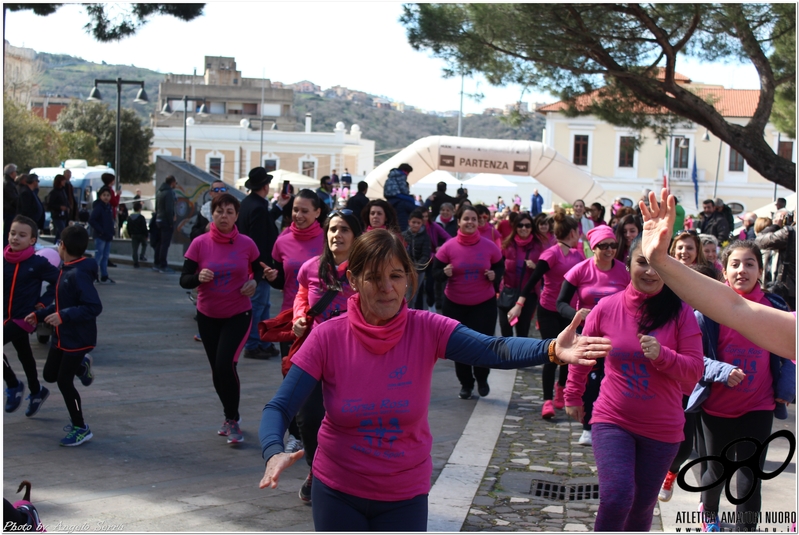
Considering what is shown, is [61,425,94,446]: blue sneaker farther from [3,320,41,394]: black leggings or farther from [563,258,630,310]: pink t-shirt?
[563,258,630,310]: pink t-shirt

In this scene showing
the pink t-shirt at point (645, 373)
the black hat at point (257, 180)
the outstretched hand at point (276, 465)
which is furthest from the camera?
the black hat at point (257, 180)

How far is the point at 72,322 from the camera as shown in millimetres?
6645

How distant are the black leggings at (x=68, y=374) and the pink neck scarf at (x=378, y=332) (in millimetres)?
3854

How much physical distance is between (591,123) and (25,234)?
58.2 m

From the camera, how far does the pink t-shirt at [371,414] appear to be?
10.7 ft

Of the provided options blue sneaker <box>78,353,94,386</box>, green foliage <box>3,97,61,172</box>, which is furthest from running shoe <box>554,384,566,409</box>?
green foliage <box>3,97,61,172</box>

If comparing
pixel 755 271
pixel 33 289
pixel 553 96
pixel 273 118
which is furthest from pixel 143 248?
pixel 273 118

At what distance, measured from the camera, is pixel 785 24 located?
45.8ft

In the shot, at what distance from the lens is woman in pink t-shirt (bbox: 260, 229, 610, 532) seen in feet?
10.7

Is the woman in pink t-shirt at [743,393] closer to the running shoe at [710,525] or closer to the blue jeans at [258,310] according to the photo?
the running shoe at [710,525]

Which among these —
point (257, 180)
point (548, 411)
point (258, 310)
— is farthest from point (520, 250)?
point (257, 180)

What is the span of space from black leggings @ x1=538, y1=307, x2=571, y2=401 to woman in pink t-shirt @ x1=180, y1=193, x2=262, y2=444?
9.37 feet

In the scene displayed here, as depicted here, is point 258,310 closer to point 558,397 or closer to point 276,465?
point 558,397

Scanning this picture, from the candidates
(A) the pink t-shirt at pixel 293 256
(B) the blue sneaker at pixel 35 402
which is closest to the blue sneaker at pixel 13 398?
(B) the blue sneaker at pixel 35 402
